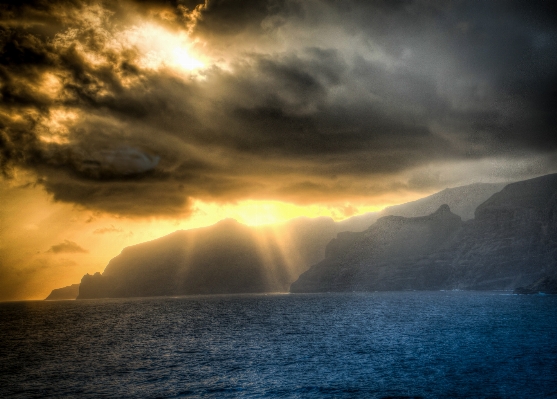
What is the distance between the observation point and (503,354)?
59375 millimetres

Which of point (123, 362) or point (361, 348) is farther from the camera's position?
point (361, 348)

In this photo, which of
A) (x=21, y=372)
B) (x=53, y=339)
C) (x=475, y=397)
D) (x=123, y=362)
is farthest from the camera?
(x=53, y=339)

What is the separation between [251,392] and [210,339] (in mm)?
45281

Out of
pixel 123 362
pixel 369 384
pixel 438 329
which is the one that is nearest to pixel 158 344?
pixel 123 362

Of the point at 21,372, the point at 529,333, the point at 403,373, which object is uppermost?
the point at 21,372

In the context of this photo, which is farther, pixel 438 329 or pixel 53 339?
pixel 53 339

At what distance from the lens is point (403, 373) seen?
164ft

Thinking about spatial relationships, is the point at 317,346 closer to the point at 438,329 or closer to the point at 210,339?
the point at 210,339

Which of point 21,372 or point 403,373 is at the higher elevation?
point 21,372

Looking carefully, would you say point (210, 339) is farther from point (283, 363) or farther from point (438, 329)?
point (438, 329)

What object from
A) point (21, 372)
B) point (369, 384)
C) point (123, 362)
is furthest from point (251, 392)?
point (21, 372)

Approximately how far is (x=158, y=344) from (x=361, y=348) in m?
39.7

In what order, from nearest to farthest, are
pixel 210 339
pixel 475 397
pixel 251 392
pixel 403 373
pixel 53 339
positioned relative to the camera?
pixel 475 397
pixel 251 392
pixel 403 373
pixel 210 339
pixel 53 339

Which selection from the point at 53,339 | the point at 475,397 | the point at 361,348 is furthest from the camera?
the point at 53,339
